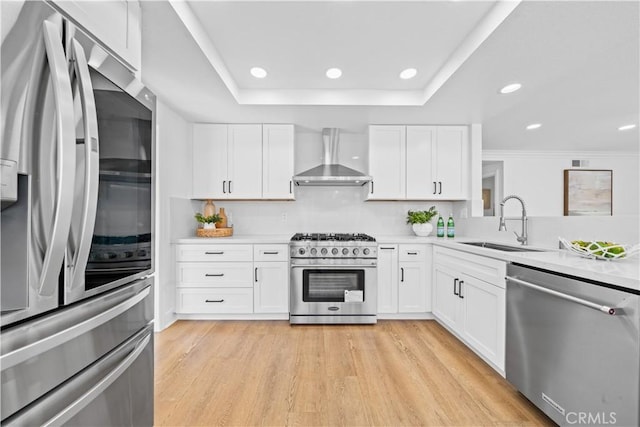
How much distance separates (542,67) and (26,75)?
285 cm

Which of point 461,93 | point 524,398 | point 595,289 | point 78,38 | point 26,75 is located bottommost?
point 524,398

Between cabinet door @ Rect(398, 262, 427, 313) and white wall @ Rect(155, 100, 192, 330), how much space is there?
249cm

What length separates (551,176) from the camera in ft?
17.2

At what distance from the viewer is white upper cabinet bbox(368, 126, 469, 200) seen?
3.62 m

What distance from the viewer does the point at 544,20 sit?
164 centimetres

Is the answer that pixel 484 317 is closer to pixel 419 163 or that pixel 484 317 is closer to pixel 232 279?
pixel 419 163

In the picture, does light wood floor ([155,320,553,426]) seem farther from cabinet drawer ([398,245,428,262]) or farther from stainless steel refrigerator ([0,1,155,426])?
stainless steel refrigerator ([0,1,155,426])

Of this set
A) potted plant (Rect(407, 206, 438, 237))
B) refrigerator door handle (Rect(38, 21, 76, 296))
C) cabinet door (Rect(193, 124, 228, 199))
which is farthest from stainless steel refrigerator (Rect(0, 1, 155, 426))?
potted plant (Rect(407, 206, 438, 237))

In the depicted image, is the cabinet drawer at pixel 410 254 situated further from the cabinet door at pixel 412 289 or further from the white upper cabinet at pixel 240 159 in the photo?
the white upper cabinet at pixel 240 159

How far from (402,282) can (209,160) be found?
268 centimetres

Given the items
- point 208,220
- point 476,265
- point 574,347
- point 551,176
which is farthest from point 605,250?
point 551,176

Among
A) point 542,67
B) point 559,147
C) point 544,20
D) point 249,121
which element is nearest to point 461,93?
point 542,67

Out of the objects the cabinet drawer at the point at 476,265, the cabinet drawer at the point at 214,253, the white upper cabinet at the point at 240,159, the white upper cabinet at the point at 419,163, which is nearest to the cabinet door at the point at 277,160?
the white upper cabinet at the point at 240,159

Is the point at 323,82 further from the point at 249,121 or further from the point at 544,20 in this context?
the point at 544,20
